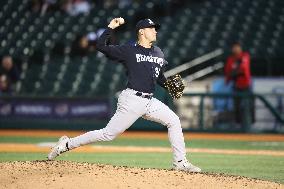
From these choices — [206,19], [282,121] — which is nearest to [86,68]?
[206,19]

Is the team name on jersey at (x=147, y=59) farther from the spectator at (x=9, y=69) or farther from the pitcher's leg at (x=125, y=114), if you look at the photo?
the spectator at (x=9, y=69)

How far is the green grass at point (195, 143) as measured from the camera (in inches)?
552

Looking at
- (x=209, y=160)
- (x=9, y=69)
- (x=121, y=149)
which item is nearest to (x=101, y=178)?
(x=209, y=160)

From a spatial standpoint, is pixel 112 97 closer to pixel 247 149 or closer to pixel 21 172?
pixel 247 149

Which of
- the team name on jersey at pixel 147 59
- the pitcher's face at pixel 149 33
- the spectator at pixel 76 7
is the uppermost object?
the spectator at pixel 76 7

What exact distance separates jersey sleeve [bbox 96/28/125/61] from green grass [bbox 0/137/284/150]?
237 inches

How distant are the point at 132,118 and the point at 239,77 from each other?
9.26m

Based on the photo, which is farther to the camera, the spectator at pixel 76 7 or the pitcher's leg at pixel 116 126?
the spectator at pixel 76 7

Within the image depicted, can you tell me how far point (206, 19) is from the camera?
2286cm

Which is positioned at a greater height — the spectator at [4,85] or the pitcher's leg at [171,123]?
the spectator at [4,85]

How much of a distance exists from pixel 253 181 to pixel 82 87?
1279 cm

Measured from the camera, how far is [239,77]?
17.1 meters

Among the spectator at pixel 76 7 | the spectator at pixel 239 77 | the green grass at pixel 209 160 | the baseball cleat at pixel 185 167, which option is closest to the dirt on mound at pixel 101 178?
the baseball cleat at pixel 185 167

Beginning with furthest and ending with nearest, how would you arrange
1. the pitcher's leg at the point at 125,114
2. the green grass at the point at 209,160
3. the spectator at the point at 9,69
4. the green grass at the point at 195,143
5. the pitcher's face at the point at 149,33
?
the spectator at the point at 9,69, the green grass at the point at 195,143, the green grass at the point at 209,160, the pitcher's face at the point at 149,33, the pitcher's leg at the point at 125,114
